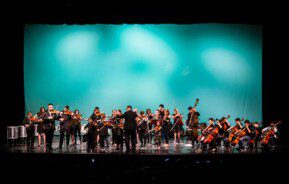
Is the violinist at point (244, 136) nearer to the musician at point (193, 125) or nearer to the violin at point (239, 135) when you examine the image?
the violin at point (239, 135)

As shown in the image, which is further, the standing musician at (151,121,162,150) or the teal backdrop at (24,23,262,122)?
the teal backdrop at (24,23,262,122)

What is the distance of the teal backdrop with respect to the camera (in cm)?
2009

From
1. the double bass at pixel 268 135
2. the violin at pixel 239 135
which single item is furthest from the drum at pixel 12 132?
the double bass at pixel 268 135

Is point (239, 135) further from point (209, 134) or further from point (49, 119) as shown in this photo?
point (49, 119)

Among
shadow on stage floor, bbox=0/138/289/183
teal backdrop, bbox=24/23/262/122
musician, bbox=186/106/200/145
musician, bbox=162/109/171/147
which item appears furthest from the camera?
teal backdrop, bbox=24/23/262/122

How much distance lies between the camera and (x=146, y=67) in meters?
20.4

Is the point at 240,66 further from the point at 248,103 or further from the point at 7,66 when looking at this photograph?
the point at 7,66

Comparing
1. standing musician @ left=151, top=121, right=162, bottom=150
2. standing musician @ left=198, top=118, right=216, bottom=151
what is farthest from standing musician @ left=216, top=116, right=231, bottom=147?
standing musician @ left=151, top=121, right=162, bottom=150

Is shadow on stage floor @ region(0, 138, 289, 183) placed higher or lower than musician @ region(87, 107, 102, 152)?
lower

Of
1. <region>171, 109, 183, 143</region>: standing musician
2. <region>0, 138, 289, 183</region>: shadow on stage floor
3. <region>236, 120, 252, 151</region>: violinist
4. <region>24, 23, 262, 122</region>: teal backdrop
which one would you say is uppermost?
<region>24, 23, 262, 122</region>: teal backdrop

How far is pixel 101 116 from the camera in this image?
590 inches

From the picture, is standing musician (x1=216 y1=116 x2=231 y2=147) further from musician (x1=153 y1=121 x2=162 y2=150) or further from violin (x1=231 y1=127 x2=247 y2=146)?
musician (x1=153 y1=121 x2=162 y2=150)

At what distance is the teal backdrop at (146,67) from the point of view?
791 inches

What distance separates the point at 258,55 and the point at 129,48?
6.51 metres
